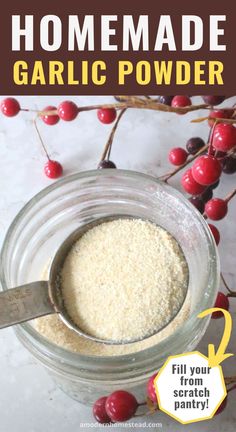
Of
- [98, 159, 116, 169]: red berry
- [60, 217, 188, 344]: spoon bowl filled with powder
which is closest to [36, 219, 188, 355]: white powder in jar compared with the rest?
[60, 217, 188, 344]: spoon bowl filled with powder

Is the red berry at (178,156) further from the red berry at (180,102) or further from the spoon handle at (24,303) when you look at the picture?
the spoon handle at (24,303)

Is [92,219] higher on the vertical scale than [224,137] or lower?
lower

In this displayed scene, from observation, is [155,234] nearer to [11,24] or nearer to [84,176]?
[84,176]

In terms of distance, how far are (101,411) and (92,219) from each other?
190mm

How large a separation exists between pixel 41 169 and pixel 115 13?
7.7 inches

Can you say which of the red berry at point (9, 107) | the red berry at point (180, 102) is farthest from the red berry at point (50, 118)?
the red berry at point (180, 102)

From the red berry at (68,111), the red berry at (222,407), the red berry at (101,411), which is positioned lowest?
the red berry at (101,411)

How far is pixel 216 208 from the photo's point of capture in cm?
65

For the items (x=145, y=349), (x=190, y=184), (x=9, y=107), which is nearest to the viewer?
(x=145, y=349)

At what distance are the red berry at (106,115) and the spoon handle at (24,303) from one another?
214mm

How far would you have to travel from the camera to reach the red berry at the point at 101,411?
0.61 metres

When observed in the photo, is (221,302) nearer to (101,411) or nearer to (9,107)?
(101,411)

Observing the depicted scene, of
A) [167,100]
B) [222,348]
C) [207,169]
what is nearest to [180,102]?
[167,100]

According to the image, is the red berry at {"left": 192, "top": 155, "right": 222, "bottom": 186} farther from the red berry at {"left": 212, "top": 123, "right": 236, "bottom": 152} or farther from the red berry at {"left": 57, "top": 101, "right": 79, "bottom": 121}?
the red berry at {"left": 57, "top": 101, "right": 79, "bottom": 121}
